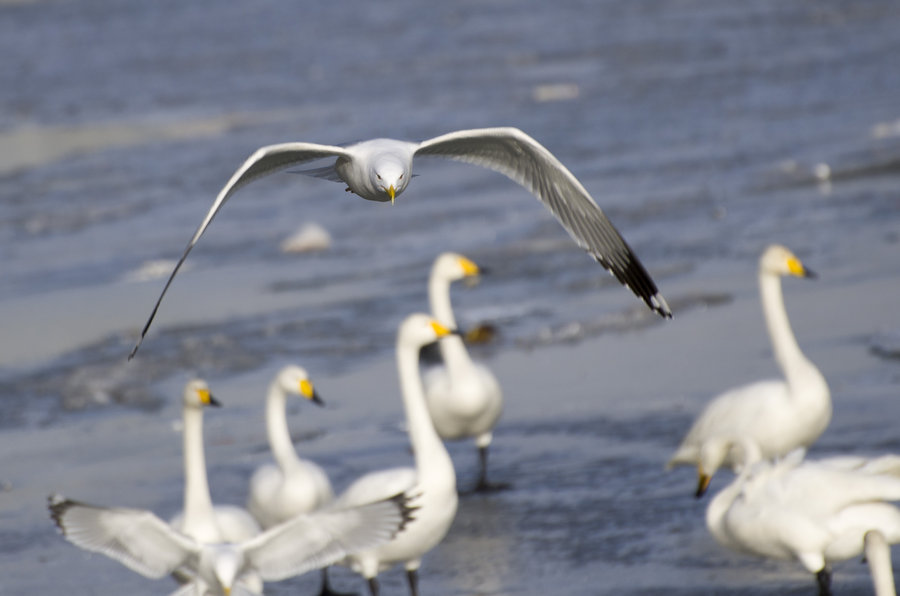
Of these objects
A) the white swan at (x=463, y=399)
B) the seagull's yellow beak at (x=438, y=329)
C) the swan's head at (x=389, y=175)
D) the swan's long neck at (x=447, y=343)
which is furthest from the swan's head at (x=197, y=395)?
the swan's head at (x=389, y=175)

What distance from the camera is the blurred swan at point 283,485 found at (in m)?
6.79

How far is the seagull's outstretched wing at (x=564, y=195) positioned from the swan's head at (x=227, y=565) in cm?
174

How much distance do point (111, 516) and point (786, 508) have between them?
8.65ft

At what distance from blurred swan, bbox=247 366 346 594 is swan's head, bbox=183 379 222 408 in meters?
0.35

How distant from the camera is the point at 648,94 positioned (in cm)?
2052

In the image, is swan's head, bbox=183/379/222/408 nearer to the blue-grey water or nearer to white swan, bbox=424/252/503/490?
the blue-grey water

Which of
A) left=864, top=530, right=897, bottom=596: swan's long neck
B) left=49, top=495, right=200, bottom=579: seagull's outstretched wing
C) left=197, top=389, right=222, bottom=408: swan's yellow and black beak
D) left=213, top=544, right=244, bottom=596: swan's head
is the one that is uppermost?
left=197, top=389, right=222, bottom=408: swan's yellow and black beak

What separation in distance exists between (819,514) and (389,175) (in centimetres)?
219

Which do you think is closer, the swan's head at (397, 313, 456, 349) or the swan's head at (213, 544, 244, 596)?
the swan's head at (213, 544, 244, 596)

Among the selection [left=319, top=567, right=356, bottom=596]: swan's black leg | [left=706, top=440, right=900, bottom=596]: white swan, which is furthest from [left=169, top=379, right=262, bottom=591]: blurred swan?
[left=706, top=440, right=900, bottom=596]: white swan

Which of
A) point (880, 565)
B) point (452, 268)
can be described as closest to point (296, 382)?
point (452, 268)

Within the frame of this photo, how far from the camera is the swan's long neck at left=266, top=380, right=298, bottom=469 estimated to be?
692 centimetres

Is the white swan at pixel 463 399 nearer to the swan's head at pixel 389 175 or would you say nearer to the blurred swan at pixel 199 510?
the blurred swan at pixel 199 510

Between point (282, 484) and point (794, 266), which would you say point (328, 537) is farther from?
point (794, 266)
